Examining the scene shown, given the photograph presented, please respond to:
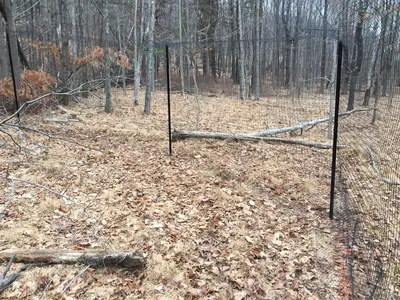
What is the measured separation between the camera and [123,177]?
4.76 meters

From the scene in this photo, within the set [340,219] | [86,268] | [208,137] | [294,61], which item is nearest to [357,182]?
[340,219]

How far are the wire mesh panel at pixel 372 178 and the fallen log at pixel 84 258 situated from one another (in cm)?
189

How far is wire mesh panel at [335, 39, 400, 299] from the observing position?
112 inches

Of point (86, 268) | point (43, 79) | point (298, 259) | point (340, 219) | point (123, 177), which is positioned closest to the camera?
point (86, 268)

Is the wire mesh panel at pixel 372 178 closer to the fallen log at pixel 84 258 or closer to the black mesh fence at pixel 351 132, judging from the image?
the black mesh fence at pixel 351 132

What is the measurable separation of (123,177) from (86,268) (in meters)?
2.17

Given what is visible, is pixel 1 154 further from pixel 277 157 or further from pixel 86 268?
pixel 277 157

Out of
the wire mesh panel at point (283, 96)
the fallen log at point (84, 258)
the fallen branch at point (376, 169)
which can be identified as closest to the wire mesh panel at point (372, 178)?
the fallen branch at point (376, 169)

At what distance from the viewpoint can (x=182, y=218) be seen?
3666mm

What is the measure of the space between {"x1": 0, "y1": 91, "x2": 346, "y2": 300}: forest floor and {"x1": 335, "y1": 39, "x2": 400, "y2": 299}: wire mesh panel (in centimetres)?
22

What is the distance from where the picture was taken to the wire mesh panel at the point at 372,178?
2.84 metres

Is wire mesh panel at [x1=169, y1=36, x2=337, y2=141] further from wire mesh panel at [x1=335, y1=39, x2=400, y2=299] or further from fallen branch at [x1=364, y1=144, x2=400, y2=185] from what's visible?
fallen branch at [x1=364, y1=144, x2=400, y2=185]

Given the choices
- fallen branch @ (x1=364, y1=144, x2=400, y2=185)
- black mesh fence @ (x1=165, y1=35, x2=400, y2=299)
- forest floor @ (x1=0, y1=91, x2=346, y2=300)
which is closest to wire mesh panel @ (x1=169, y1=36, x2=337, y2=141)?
black mesh fence @ (x1=165, y1=35, x2=400, y2=299)

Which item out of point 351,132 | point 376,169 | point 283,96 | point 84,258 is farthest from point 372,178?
point 84,258
